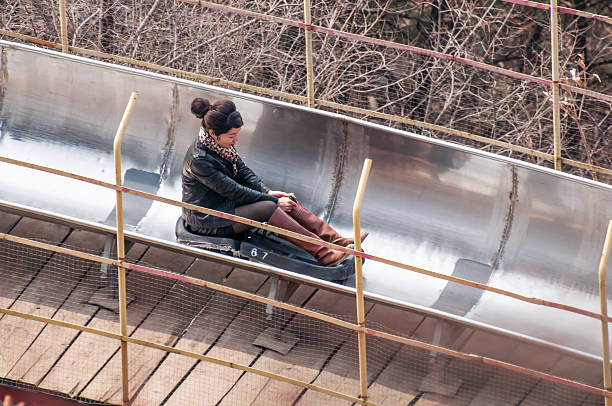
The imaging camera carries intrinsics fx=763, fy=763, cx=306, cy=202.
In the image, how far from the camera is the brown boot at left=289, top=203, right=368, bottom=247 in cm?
545

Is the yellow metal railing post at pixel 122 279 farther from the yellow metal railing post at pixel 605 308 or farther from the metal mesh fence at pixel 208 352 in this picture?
the yellow metal railing post at pixel 605 308

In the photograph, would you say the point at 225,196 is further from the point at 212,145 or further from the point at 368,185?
the point at 368,185

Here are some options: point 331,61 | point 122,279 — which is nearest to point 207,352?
point 122,279

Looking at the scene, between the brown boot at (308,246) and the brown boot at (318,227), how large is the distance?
0.37ft

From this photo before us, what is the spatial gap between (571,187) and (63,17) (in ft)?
14.8

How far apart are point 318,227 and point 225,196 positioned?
2.31 feet

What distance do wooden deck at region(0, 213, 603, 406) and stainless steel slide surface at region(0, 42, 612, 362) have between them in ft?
2.50

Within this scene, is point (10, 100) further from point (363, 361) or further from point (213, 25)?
point (363, 361)

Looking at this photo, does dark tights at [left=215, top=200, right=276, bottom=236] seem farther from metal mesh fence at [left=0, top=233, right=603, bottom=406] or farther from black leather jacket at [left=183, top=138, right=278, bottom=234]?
metal mesh fence at [left=0, top=233, right=603, bottom=406]

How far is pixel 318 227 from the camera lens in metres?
5.49


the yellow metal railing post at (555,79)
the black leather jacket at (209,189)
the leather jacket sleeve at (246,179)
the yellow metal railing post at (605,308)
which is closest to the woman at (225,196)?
the black leather jacket at (209,189)

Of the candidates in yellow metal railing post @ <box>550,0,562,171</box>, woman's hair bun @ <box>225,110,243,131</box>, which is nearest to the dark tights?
woman's hair bun @ <box>225,110,243,131</box>

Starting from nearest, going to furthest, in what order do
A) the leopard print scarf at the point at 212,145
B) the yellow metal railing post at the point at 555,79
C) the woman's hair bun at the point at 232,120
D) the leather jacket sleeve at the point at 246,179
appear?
the woman's hair bun at the point at 232,120 < the leopard print scarf at the point at 212,145 < the leather jacket sleeve at the point at 246,179 < the yellow metal railing post at the point at 555,79

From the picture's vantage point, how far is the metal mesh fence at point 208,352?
479 cm
